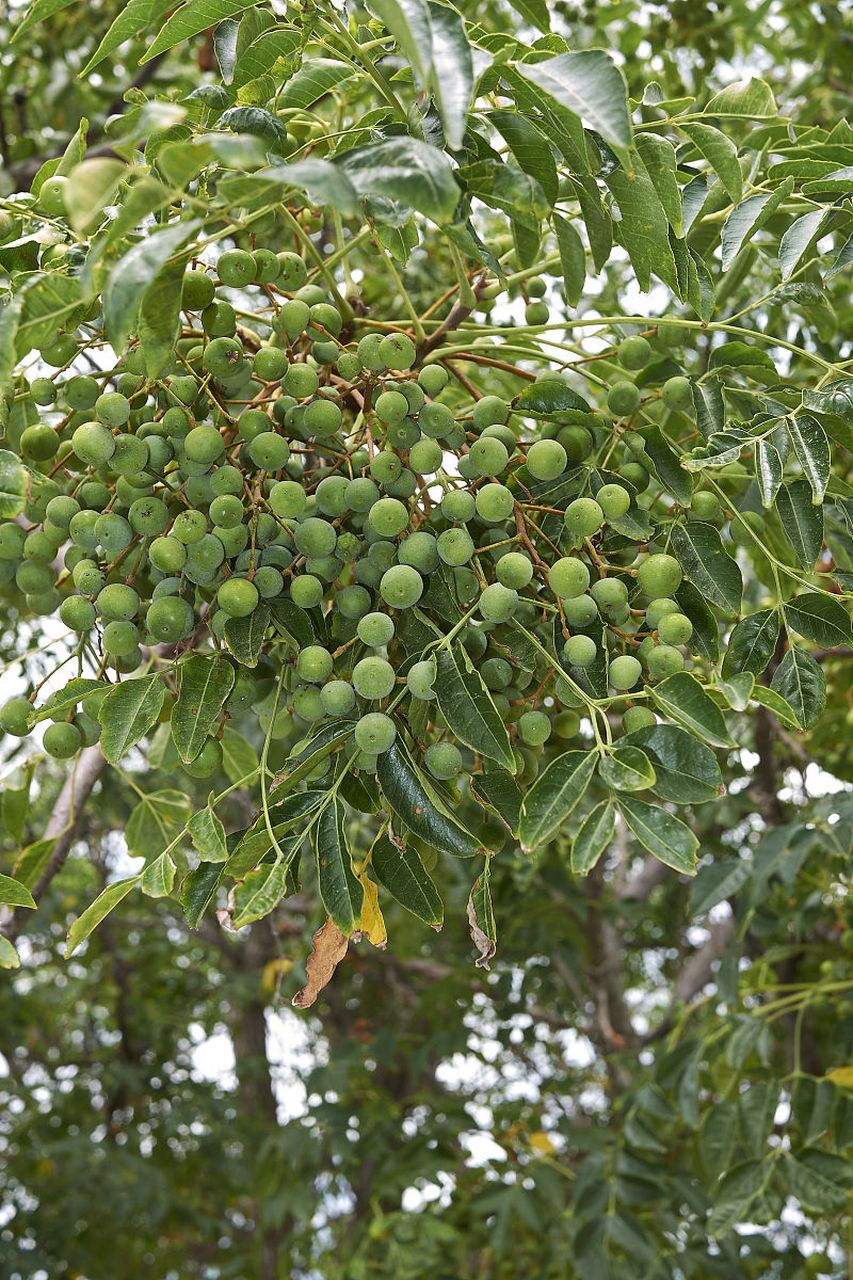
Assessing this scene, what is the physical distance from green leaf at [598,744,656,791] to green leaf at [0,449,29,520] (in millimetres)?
466

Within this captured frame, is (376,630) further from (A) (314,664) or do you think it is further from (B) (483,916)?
(B) (483,916)

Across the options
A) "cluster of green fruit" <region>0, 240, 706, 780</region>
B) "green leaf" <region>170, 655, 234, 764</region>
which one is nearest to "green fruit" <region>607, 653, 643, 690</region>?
"cluster of green fruit" <region>0, 240, 706, 780</region>

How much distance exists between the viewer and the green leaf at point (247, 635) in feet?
3.04

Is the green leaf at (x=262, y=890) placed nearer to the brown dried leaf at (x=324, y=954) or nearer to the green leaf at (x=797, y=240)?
the brown dried leaf at (x=324, y=954)

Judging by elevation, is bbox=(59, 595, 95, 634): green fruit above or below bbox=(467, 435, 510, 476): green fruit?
below

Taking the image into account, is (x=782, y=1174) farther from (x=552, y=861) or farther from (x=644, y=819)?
(x=644, y=819)

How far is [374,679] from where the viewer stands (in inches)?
34.6

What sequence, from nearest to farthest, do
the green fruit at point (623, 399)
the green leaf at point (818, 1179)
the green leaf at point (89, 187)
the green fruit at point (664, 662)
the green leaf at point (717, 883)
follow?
the green leaf at point (89, 187) → the green fruit at point (664, 662) → the green fruit at point (623, 399) → the green leaf at point (818, 1179) → the green leaf at point (717, 883)

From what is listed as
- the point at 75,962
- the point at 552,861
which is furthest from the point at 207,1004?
the point at 552,861

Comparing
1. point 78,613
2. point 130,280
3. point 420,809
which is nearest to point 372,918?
point 420,809

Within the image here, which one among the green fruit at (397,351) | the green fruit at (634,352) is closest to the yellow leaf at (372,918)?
the green fruit at (397,351)

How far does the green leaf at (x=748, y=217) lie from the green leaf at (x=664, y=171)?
0.06 metres

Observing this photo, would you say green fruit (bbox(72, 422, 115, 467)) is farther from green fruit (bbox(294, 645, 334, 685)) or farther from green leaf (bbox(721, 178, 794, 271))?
green leaf (bbox(721, 178, 794, 271))

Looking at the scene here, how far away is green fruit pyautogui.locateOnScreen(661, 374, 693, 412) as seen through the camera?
40.1 inches
